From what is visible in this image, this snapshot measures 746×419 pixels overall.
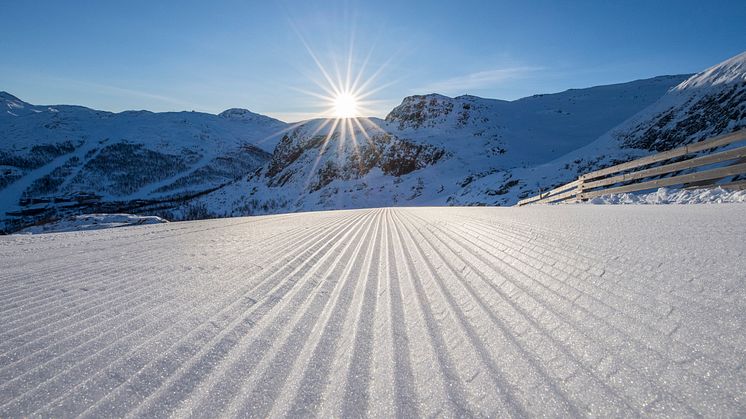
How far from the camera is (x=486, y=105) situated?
72000mm

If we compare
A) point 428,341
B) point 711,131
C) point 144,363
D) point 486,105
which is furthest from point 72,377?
point 486,105

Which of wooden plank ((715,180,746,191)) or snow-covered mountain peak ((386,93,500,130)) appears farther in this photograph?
snow-covered mountain peak ((386,93,500,130))

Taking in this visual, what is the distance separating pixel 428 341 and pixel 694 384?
1.04m

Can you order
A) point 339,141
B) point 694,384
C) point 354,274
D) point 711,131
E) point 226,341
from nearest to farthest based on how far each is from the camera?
point 694,384 < point 226,341 < point 354,274 < point 711,131 < point 339,141

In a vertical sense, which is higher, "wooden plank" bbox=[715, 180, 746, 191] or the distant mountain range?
the distant mountain range

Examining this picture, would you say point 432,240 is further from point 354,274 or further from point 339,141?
point 339,141

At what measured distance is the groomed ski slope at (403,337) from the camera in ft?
3.89

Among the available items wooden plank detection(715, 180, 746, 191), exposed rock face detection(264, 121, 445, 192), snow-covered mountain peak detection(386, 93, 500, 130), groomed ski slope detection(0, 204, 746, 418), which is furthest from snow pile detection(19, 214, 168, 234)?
snow-covered mountain peak detection(386, 93, 500, 130)

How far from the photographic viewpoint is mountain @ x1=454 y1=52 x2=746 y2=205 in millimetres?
24719

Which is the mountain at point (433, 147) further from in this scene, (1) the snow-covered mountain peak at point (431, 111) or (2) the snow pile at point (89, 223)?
(2) the snow pile at point (89, 223)

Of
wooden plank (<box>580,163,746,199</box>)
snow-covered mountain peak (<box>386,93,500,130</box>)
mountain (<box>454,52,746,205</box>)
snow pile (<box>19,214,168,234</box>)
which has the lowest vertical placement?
snow pile (<box>19,214,168,234</box>)

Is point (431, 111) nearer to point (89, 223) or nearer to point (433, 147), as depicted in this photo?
point (433, 147)

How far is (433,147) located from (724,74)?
34154 mm

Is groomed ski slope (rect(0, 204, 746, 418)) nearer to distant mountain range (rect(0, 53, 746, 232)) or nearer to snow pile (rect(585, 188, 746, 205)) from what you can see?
snow pile (rect(585, 188, 746, 205))
